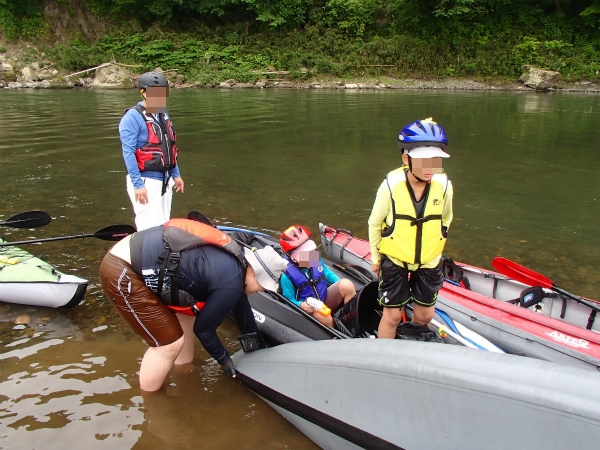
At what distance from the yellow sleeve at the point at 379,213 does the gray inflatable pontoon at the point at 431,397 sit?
2.63ft

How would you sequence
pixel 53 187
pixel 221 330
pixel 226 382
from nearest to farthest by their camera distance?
pixel 226 382 < pixel 221 330 < pixel 53 187

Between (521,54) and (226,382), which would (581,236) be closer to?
(226,382)

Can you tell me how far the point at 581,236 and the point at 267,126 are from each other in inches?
385

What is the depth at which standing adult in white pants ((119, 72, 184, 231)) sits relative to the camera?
4.04 meters

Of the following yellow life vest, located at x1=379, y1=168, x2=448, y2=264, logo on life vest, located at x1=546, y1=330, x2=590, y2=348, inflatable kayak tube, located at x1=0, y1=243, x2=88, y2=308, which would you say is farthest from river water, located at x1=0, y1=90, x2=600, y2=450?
logo on life vest, located at x1=546, y1=330, x2=590, y2=348

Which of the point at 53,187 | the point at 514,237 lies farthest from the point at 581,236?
the point at 53,187

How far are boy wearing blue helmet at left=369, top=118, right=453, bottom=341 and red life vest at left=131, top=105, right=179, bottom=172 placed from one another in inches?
86.3

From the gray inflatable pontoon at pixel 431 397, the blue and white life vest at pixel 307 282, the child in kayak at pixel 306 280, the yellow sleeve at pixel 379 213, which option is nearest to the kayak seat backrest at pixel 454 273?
the child in kayak at pixel 306 280

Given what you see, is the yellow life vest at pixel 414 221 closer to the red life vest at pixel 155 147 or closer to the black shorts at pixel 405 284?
the black shorts at pixel 405 284

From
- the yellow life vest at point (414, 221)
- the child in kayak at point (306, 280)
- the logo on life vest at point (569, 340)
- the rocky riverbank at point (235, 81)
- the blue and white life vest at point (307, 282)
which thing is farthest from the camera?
the rocky riverbank at point (235, 81)

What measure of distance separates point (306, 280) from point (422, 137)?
137cm

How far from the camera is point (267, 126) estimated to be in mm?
14164

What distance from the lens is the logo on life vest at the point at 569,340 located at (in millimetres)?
3208

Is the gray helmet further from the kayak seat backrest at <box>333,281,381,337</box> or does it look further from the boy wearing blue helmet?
the kayak seat backrest at <box>333,281,381,337</box>
